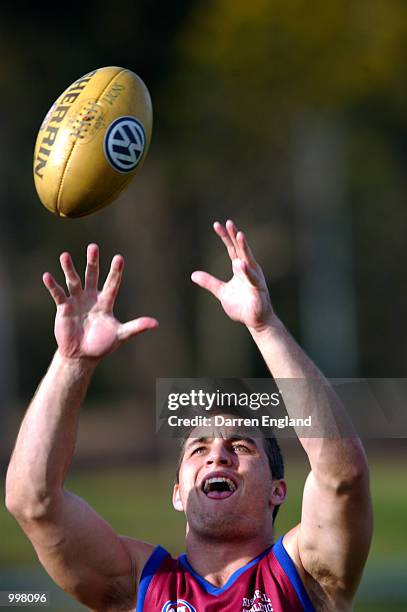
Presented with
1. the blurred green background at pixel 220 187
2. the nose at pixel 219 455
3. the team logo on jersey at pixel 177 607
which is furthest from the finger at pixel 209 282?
the blurred green background at pixel 220 187

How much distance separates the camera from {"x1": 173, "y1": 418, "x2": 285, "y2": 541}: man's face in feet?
11.1

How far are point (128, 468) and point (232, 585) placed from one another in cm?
1458

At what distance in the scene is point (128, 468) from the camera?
17.8m

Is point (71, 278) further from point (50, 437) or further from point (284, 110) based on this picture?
point (284, 110)

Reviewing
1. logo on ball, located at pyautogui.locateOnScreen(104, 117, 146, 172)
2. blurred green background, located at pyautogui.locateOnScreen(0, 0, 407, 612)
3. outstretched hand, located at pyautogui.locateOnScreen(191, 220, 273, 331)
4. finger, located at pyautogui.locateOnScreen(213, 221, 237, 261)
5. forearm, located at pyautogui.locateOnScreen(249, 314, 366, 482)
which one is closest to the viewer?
forearm, located at pyautogui.locateOnScreen(249, 314, 366, 482)

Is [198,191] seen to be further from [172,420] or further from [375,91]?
[172,420]

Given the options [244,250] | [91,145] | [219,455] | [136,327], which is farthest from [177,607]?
[91,145]

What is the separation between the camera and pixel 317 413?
319 centimetres

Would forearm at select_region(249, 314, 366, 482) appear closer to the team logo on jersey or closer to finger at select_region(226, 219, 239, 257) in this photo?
finger at select_region(226, 219, 239, 257)

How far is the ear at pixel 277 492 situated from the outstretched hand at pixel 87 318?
2.09 ft

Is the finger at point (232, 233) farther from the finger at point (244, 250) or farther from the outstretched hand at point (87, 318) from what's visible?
the outstretched hand at point (87, 318)

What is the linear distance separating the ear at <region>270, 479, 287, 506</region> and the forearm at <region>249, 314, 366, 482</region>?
331 mm

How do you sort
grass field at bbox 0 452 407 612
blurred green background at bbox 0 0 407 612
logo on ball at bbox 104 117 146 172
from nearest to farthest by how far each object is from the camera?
logo on ball at bbox 104 117 146 172, grass field at bbox 0 452 407 612, blurred green background at bbox 0 0 407 612

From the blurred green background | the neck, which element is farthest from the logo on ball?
the blurred green background
